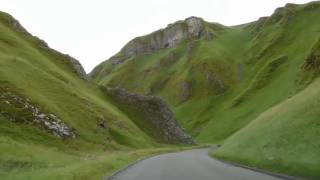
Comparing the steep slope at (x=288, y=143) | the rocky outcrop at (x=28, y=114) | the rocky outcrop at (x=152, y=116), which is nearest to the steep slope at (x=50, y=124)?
the rocky outcrop at (x=28, y=114)

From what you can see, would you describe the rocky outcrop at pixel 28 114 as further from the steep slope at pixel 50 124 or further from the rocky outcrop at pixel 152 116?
the rocky outcrop at pixel 152 116

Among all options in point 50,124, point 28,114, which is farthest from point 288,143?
point 28,114

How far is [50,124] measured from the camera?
77.8 m

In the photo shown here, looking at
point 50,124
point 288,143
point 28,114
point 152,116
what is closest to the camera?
point 288,143

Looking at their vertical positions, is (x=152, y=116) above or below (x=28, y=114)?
below

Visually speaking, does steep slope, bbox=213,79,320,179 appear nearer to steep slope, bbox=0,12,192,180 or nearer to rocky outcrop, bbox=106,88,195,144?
steep slope, bbox=0,12,192,180

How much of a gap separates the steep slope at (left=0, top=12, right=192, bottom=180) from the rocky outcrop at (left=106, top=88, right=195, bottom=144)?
981cm

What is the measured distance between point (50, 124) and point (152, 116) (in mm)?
64727

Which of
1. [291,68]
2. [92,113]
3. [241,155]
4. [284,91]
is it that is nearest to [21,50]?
[92,113]

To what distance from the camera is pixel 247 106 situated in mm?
188125

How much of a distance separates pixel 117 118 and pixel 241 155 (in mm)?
60023

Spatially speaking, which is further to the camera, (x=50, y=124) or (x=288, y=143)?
(x=50, y=124)

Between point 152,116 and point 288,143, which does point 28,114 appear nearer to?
point 288,143

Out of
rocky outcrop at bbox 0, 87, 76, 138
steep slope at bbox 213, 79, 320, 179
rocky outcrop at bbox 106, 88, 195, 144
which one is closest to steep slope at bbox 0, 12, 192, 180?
rocky outcrop at bbox 0, 87, 76, 138
